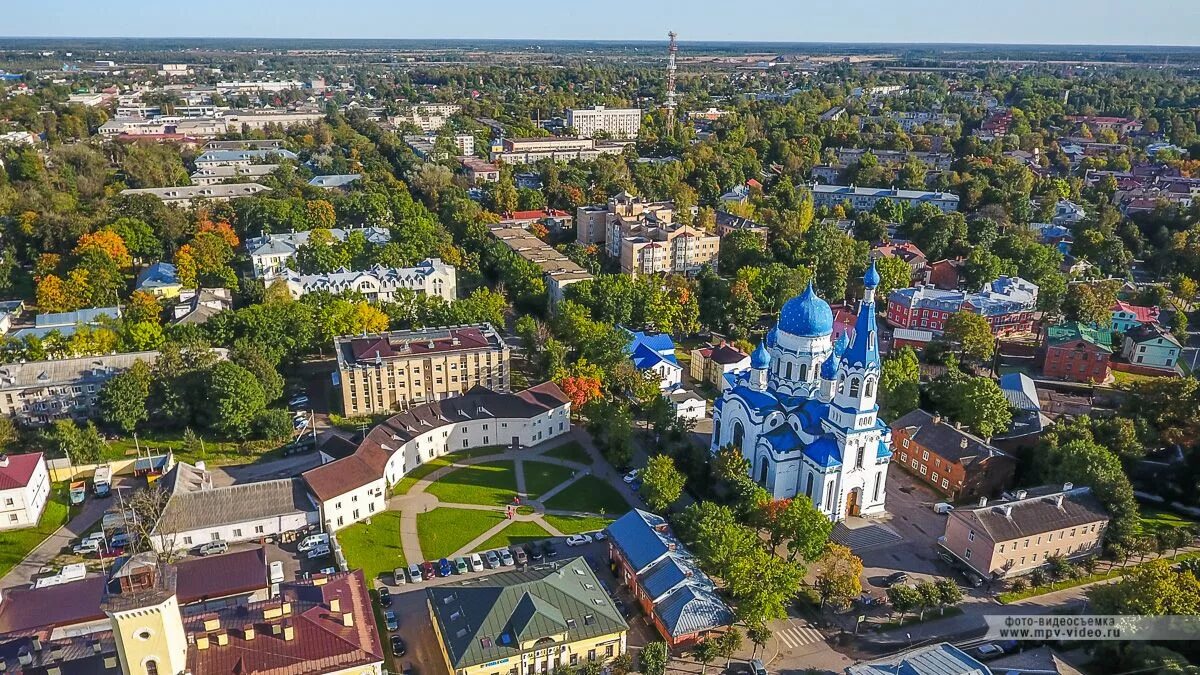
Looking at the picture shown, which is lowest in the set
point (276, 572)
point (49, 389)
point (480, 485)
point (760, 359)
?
point (480, 485)

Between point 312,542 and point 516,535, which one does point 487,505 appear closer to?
point 516,535

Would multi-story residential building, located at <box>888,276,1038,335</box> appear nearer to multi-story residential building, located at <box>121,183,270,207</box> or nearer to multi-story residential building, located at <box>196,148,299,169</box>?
multi-story residential building, located at <box>121,183,270,207</box>

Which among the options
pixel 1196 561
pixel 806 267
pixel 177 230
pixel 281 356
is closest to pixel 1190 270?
pixel 806 267

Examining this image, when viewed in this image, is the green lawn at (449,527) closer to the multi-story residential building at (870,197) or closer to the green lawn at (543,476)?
the green lawn at (543,476)

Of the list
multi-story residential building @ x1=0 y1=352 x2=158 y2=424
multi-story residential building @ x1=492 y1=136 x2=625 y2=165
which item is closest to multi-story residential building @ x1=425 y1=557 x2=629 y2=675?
multi-story residential building @ x1=0 y1=352 x2=158 y2=424

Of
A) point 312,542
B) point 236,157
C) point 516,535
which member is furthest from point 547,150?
point 312,542
